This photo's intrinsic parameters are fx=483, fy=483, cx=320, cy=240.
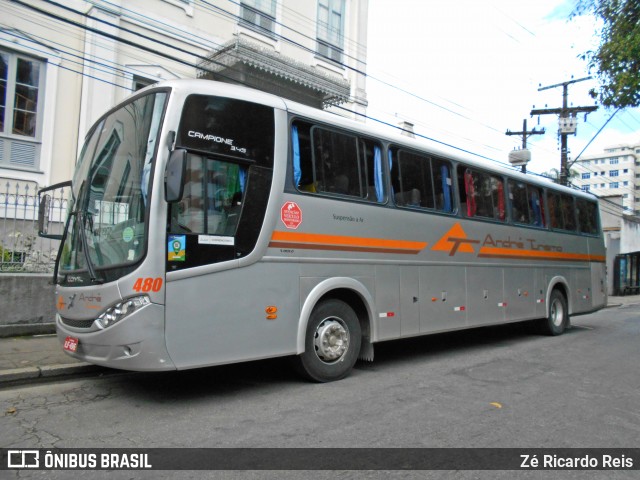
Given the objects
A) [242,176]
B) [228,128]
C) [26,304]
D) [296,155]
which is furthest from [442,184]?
A: [26,304]

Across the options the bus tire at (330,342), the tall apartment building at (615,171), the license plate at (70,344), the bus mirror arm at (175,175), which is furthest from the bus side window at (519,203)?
the tall apartment building at (615,171)

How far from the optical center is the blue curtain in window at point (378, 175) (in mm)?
6891

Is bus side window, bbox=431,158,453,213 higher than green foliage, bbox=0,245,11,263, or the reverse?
bus side window, bbox=431,158,453,213

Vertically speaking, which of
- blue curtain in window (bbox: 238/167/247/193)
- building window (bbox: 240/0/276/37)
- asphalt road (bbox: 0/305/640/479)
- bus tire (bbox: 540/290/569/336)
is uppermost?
building window (bbox: 240/0/276/37)

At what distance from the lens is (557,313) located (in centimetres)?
1128

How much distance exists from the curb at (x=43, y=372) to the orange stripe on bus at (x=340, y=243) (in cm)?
312

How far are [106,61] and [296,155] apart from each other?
27.0 feet

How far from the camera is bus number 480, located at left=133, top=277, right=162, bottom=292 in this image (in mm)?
4578

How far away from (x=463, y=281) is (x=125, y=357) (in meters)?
5.70

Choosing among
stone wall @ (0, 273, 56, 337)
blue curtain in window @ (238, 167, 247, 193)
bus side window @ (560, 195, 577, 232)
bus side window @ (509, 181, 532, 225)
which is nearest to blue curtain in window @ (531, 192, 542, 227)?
bus side window @ (509, 181, 532, 225)

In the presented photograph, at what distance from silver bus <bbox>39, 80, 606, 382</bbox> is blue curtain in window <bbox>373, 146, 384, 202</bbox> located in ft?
0.07

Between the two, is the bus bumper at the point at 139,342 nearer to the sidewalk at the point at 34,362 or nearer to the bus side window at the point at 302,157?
the sidewalk at the point at 34,362

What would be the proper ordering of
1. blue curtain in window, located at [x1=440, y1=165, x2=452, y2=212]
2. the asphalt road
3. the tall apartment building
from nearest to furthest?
the asphalt road
blue curtain in window, located at [x1=440, y1=165, x2=452, y2=212]
the tall apartment building

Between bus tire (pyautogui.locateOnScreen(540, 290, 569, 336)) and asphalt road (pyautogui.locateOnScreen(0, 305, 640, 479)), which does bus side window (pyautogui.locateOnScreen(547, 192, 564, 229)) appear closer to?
bus tire (pyautogui.locateOnScreen(540, 290, 569, 336))
